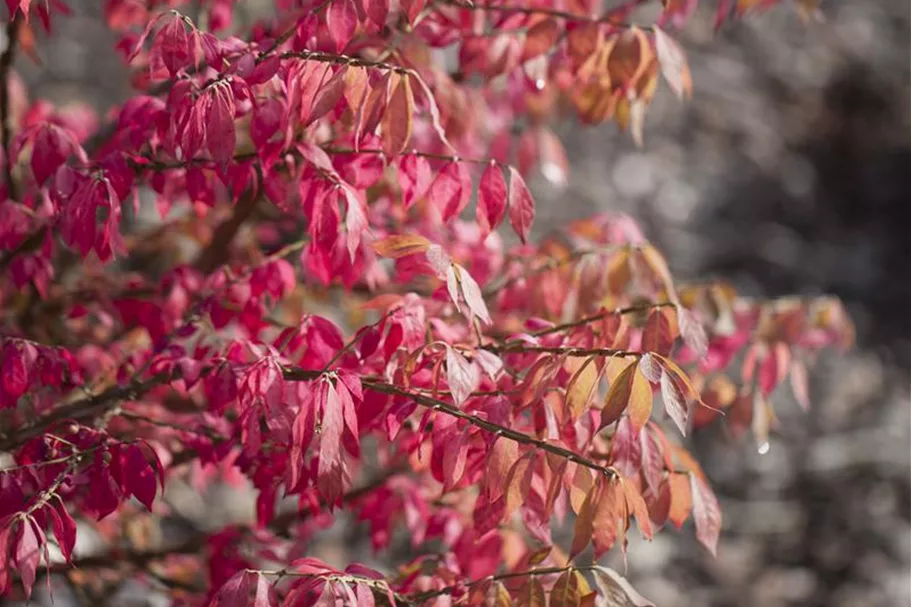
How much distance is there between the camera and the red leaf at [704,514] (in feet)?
4.23

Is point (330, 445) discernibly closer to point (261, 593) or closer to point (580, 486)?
point (261, 593)

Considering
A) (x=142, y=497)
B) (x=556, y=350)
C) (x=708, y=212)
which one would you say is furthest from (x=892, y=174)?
(x=142, y=497)

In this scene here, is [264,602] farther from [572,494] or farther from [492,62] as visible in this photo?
[492,62]

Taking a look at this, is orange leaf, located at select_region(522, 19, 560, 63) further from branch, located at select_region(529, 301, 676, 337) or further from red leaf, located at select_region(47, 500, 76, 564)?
red leaf, located at select_region(47, 500, 76, 564)

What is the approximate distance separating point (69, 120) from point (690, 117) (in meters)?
2.52

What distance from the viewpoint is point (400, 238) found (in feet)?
3.78

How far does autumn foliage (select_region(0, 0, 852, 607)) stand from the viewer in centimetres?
110

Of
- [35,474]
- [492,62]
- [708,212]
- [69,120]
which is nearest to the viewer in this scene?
[35,474]

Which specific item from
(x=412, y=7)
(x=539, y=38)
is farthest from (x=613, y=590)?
(x=539, y=38)

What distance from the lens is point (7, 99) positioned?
1.54 m

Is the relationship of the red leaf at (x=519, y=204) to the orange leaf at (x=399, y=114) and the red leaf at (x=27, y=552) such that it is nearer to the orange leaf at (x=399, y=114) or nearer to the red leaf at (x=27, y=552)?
the orange leaf at (x=399, y=114)

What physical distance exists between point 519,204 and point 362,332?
23cm

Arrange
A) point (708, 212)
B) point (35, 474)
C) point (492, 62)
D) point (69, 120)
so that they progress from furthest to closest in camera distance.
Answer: point (708, 212), point (69, 120), point (492, 62), point (35, 474)

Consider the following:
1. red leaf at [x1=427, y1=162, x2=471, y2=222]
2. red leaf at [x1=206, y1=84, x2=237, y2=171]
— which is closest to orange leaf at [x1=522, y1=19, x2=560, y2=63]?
red leaf at [x1=427, y1=162, x2=471, y2=222]
